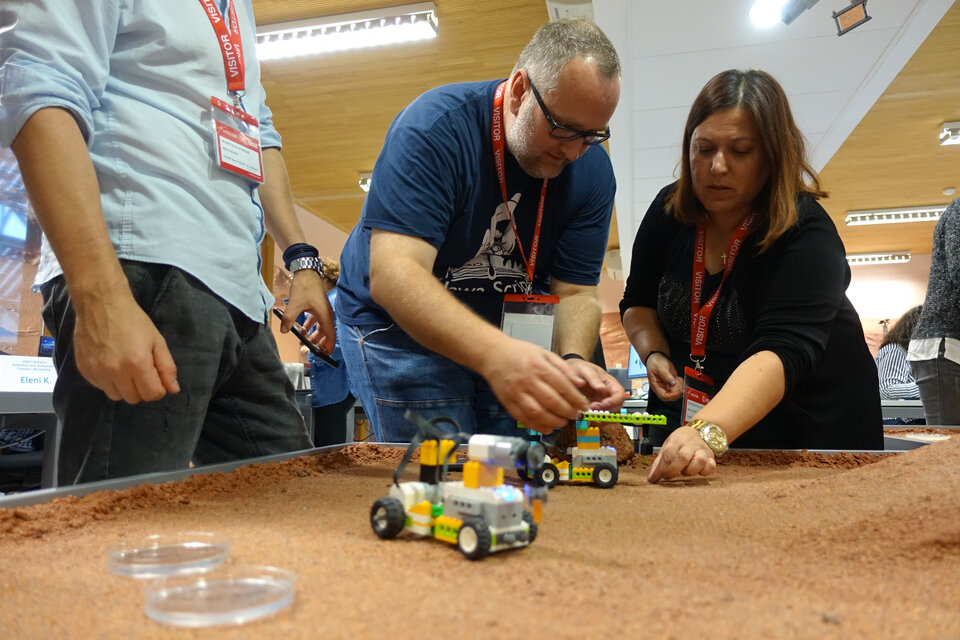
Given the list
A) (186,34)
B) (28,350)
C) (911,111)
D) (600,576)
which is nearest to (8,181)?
(28,350)

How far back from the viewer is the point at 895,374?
16.8 ft

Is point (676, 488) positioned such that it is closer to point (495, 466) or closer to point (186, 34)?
point (495, 466)

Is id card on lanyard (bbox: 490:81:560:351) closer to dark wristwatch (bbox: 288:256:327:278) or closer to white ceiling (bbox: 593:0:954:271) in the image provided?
dark wristwatch (bbox: 288:256:327:278)

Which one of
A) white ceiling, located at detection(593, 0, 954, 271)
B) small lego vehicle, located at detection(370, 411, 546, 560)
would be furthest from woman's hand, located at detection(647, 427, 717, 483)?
white ceiling, located at detection(593, 0, 954, 271)

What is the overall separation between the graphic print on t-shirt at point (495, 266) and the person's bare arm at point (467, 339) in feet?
0.77

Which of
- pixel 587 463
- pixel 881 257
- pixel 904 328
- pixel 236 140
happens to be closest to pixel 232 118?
pixel 236 140

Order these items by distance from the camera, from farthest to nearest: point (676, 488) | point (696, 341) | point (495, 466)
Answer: point (696, 341) < point (676, 488) < point (495, 466)

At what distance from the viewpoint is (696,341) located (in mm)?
1668

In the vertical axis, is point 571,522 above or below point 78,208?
below

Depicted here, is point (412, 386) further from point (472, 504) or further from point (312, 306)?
point (472, 504)

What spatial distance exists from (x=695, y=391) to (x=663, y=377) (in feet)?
0.34

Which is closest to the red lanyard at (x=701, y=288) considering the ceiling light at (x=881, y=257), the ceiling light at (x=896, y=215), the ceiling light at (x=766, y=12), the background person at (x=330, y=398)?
the background person at (x=330, y=398)

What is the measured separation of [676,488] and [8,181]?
3.15 metres

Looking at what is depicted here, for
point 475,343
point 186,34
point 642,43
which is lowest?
point 475,343
